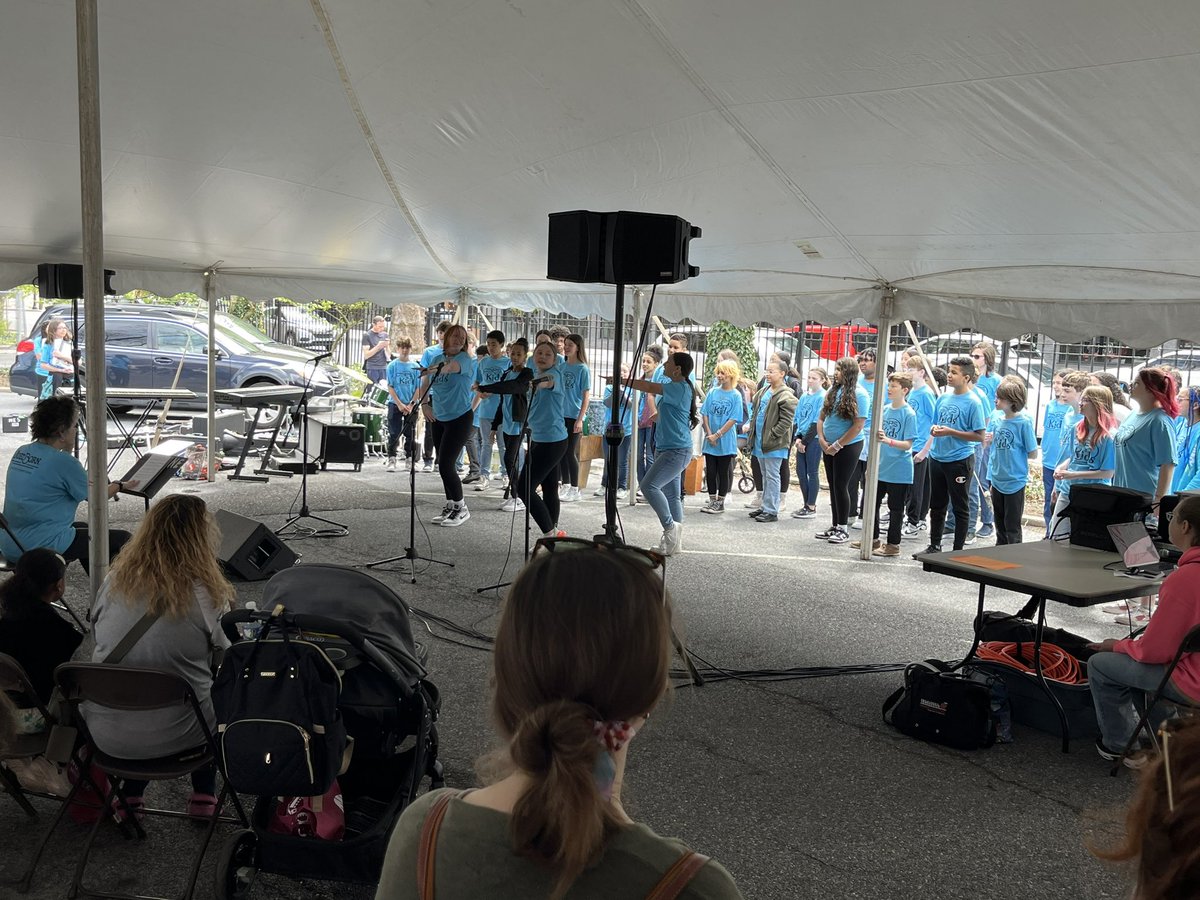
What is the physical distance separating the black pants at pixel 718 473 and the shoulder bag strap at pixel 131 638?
7.42m

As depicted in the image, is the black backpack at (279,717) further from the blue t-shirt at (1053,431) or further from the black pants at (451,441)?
the blue t-shirt at (1053,431)

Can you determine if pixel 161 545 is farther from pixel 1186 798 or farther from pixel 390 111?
pixel 390 111

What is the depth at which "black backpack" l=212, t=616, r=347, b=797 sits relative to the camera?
2.46 meters

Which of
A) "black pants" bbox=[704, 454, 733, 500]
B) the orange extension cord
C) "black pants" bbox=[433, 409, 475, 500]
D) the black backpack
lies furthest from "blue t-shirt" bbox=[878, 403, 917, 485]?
the black backpack

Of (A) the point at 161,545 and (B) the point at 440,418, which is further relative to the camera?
(B) the point at 440,418

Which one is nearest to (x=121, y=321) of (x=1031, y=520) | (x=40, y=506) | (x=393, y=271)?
(x=393, y=271)

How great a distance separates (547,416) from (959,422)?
10.7 feet

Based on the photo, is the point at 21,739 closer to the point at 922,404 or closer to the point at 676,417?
the point at 676,417

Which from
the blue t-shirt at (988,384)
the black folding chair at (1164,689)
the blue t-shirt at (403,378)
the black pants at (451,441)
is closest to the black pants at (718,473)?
the blue t-shirt at (988,384)

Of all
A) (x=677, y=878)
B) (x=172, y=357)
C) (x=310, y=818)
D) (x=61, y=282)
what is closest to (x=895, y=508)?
(x=310, y=818)

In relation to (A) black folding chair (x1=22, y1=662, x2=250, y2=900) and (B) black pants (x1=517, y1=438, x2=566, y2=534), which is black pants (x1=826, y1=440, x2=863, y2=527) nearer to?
(B) black pants (x1=517, y1=438, x2=566, y2=534)

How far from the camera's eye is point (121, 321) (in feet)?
49.8

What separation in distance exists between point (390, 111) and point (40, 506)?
9.52 feet

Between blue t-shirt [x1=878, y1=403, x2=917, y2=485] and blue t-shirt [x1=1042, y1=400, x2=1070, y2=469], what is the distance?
1.03 meters
